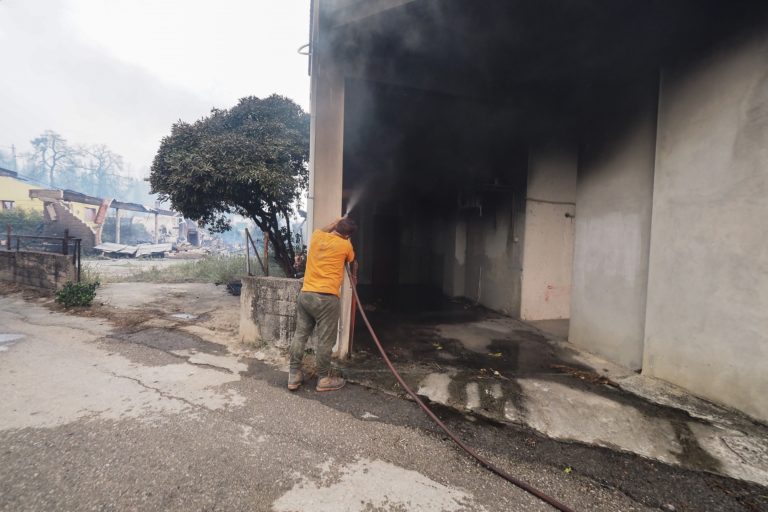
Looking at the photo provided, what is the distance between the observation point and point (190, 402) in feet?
10.1

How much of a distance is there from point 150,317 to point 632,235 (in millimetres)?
7619

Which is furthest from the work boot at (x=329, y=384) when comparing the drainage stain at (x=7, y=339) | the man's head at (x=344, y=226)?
the drainage stain at (x=7, y=339)

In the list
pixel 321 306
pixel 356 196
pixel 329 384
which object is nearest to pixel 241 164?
pixel 356 196

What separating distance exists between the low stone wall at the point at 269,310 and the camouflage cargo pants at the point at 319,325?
2.73 feet

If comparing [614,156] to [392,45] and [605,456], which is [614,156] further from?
[605,456]

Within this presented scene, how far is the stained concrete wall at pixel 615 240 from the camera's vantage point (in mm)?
4211

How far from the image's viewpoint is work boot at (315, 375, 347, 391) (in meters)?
3.42

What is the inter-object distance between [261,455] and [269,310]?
235 cm

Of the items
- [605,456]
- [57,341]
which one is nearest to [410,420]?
[605,456]

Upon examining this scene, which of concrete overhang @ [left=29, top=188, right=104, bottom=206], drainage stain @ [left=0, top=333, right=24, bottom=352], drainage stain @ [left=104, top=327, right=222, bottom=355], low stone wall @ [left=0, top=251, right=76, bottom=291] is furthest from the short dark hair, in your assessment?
concrete overhang @ [left=29, top=188, right=104, bottom=206]

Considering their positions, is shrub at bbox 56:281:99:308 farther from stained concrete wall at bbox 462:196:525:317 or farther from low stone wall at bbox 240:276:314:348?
stained concrete wall at bbox 462:196:525:317

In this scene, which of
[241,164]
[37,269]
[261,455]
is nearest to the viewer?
[261,455]

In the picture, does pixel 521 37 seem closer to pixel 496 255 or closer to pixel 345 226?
pixel 345 226

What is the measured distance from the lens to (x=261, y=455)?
2350 millimetres
